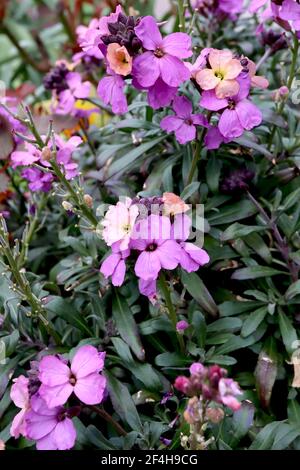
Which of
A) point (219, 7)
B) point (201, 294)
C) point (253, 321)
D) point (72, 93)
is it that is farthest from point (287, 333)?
point (219, 7)

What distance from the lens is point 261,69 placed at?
1689mm

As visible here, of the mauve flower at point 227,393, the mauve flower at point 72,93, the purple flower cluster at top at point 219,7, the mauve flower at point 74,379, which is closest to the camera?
the mauve flower at point 227,393

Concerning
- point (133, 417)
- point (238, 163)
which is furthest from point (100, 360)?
point (238, 163)

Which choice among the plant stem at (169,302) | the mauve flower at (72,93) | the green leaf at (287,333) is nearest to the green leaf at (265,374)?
the green leaf at (287,333)

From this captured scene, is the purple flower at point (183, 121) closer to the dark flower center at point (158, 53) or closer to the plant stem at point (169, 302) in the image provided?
the dark flower center at point (158, 53)

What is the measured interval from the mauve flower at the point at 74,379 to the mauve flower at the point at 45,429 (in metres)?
0.03

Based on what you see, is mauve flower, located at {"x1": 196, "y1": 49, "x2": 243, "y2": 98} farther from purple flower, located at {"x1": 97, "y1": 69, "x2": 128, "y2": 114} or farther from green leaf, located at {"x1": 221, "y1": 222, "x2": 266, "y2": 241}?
green leaf, located at {"x1": 221, "y1": 222, "x2": 266, "y2": 241}

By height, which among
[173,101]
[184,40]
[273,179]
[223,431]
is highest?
[184,40]

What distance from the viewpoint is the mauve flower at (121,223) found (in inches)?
39.3

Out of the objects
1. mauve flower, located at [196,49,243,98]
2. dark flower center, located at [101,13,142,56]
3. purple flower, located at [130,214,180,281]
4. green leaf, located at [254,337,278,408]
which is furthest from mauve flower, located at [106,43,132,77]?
green leaf, located at [254,337,278,408]

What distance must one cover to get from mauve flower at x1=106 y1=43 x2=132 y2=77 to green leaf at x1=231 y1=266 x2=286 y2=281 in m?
0.44

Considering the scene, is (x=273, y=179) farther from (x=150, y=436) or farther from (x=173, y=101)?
(x=150, y=436)

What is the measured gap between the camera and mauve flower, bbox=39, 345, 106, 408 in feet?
3.15
